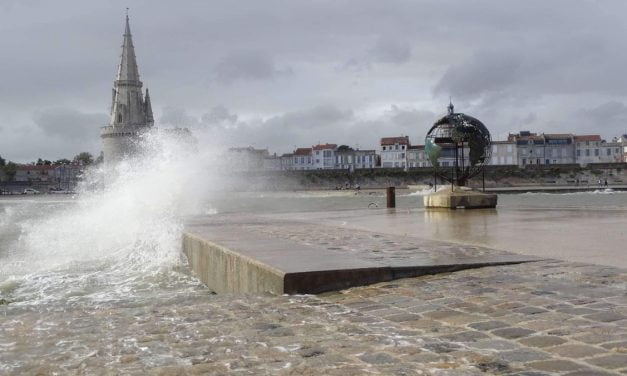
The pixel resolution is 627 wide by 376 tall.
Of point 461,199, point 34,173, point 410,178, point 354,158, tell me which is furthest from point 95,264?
point 34,173

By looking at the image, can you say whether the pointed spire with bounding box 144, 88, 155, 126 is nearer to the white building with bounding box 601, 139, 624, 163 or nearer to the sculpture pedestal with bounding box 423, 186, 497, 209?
the sculpture pedestal with bounding box 423, 186, 497, 209

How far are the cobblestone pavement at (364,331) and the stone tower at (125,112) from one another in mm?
84893

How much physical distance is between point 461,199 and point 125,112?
3109 inches

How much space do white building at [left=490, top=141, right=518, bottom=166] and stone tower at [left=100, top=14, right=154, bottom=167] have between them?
71207mm

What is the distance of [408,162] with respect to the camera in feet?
421

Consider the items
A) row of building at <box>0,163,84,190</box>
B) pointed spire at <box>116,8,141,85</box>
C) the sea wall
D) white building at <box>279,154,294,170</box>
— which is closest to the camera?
pointed spire at <box>116,8,141,85</box>

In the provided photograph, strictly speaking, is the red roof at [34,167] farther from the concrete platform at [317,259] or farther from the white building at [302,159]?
the concrete platform at [317,259]

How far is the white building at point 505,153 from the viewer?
122875mm

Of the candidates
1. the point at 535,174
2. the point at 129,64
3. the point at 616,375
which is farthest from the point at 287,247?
the point at 535,174

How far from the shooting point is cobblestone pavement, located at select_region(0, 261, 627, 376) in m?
3.04

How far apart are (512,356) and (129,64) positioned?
3557 inches

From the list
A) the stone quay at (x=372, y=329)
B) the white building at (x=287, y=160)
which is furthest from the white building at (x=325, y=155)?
the stone quay at (x=372, y=329)

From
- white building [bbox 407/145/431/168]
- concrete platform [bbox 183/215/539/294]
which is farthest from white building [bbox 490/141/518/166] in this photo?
concrete platform [bbox 183/215/539/294]

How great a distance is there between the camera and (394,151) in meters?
130
